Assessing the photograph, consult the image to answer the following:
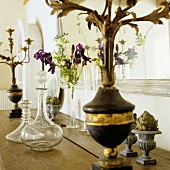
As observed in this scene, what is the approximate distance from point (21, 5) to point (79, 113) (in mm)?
3474

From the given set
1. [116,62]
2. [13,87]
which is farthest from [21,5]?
[116,62]

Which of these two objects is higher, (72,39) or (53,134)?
(72,39)

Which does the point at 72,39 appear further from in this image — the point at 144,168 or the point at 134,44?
the point at 144,168

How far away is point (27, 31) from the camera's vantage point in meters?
3.61

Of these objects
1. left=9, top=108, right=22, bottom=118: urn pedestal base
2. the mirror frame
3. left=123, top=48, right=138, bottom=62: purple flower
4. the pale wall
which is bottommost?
left=9, top=108, right=22, bottom=118: urn pedestal base

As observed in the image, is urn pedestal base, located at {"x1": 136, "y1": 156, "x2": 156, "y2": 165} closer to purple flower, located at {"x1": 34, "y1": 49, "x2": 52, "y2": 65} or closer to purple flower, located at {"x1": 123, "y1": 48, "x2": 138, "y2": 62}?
purple flower, located at {"x1": 123, "y1": 48, "x2": 138, "y2": 62}

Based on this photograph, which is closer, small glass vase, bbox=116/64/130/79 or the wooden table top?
the wooden table top

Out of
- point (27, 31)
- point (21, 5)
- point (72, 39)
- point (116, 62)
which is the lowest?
point (116, 62)

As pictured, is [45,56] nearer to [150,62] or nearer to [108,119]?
[150,62]

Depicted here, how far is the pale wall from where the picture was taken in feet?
16.8

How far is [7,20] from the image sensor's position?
17.0ft

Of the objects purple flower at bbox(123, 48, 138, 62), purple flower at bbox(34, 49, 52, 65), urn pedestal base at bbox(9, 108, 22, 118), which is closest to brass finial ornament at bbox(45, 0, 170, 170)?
purple flower at bbox(123, 48, 138, 62)

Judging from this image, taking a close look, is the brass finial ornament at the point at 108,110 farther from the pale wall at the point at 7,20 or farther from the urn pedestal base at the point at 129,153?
the pale wall at the point at 7,20

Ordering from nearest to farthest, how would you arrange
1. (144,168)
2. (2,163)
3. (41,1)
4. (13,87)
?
(144,168) < (2,163) < (13,87) < (41,1)
